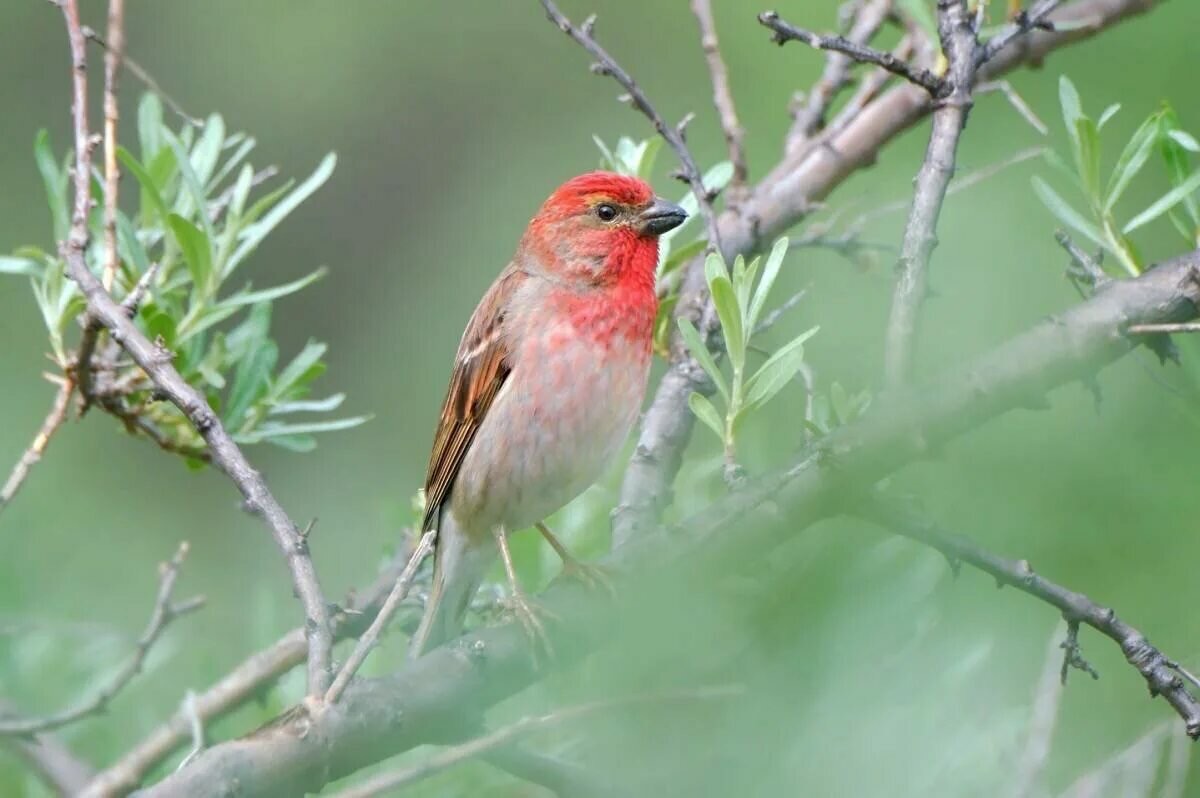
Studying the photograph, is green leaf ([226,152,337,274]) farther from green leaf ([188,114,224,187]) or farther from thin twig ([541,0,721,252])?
thin twig ([541,0,721,252])

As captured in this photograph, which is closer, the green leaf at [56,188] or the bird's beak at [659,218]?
the green leaf at [56,188]

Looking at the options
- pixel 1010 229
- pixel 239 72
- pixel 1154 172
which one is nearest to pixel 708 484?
pixel 1010 229

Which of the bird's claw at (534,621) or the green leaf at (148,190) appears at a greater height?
the green leaf at (148,190)

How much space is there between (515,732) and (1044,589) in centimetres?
92

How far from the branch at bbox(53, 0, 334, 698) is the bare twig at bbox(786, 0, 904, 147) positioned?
2.49m

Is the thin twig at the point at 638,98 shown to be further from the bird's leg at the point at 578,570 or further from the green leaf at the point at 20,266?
the green leaf at the point at 20,266

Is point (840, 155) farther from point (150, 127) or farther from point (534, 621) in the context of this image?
point (534, 621)

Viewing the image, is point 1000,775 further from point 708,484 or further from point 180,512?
point 180,512

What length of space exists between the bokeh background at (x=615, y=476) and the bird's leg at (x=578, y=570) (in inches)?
4.7

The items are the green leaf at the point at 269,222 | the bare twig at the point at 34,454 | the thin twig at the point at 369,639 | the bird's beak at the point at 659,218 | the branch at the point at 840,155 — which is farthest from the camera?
the bird's beak at the point at 659,218

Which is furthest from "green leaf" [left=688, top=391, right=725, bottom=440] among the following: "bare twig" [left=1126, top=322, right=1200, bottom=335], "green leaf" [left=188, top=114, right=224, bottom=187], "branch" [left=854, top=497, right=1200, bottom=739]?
"green leaf" [left=188, top=114, right=224, bottom=187]

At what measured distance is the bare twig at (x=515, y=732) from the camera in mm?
2271

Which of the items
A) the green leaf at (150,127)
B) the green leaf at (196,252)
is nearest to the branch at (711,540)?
the green leaf at (196,252)

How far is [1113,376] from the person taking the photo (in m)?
3.89
